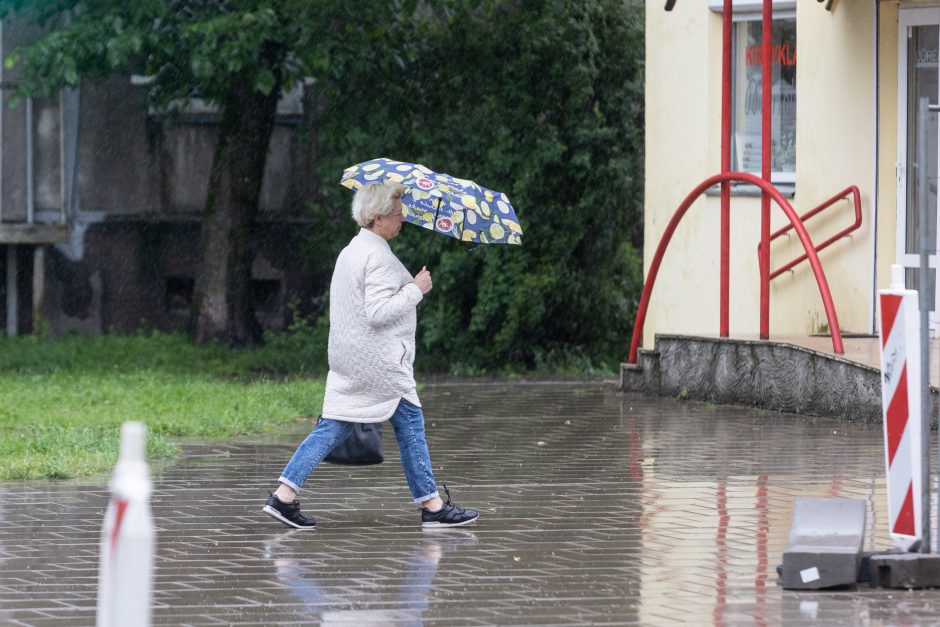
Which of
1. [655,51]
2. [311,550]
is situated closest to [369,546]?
[311,550]

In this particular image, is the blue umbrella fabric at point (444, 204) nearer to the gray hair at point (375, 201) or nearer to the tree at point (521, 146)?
the gray hair at point (375, 201)

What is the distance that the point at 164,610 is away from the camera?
637 centimetres

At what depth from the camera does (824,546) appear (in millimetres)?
6770

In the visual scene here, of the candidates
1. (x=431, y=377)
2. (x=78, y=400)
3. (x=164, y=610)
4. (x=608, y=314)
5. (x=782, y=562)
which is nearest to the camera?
(x=164, y=610)

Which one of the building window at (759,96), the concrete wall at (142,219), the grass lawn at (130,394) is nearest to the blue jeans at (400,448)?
the grass lawn at (130,394)

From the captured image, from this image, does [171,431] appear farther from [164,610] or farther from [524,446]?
[164,610]

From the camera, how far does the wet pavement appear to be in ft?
21.1

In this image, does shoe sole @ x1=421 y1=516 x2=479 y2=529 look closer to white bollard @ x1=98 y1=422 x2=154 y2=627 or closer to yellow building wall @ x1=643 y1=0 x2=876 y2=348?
white bollard @ x1=98 y1=422 x2=154 y2=627

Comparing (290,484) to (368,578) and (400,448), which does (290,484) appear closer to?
(400,448)

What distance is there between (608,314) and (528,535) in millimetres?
11879

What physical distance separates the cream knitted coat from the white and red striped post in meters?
2.35

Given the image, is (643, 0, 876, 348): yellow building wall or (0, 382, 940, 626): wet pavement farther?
(643, 0, 876, 348): yellow building wall

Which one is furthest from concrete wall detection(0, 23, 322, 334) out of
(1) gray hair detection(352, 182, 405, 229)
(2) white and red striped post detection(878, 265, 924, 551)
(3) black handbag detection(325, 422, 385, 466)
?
(2) white and red striped post detection(878, 265, 924, 551)

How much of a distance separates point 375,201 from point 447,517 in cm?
154
